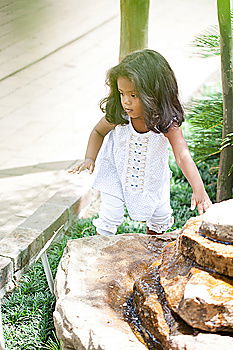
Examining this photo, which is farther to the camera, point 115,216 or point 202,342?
point 115,216

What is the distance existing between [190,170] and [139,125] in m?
0.36

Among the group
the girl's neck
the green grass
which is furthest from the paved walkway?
the girl's neck

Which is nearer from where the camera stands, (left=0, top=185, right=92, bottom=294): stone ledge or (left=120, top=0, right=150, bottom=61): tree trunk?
(left=0, top=185, right=92, bottom=294): stone ledge

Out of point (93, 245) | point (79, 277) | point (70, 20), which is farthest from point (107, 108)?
point (70, 20)

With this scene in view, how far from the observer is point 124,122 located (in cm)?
316

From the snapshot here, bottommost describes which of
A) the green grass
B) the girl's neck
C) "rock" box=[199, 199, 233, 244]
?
the green grass

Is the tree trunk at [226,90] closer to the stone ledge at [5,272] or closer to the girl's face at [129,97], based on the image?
the girl's face at [129,97]

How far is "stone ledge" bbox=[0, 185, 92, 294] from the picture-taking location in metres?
3.22

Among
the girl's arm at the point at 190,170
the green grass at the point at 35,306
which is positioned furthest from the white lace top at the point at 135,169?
the green grass at the point at 35,306

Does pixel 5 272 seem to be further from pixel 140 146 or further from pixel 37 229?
pixel 140 146

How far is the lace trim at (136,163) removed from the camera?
10.4 feet

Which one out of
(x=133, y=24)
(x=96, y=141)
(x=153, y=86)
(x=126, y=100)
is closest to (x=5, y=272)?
(x=96, y=141)

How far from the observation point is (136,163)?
3217mm

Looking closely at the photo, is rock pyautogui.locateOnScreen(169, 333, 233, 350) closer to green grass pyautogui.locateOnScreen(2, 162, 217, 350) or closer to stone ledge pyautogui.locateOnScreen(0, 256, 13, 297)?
green grass pyautogui.locateOnScreen(2, 162, 217, 350)
